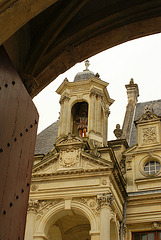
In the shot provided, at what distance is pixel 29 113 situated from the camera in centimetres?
496

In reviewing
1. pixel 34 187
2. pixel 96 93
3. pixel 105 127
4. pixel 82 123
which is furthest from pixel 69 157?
pixel 96 93

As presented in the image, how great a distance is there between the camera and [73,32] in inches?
231

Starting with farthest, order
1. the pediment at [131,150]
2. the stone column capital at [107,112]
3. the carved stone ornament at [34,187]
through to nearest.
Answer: the stone column capital at [107,112]
the pediment at [131,150]
the carved stone ornament at [34,187]

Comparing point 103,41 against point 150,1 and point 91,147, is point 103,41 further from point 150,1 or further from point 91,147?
point 91,147

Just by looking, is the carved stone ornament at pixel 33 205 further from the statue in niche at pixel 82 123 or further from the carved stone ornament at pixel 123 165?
the statue in niche at pixel 82 123

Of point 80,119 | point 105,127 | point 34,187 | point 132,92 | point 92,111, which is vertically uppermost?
point 132,92

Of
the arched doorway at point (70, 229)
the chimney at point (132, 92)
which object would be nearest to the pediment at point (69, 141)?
the arched doorway at point (70, 229)

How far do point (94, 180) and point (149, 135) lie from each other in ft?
17.4

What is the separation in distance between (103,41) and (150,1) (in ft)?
2.76

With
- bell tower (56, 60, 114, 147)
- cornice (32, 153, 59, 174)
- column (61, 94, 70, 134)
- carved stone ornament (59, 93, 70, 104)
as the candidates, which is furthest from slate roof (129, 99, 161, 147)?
cornice (32, 153, 59, 174)

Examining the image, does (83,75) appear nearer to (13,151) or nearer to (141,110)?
(141,110)

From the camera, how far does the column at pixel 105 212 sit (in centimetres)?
1465

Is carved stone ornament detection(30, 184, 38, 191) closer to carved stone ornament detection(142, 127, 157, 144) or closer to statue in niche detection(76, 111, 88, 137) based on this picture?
statue in niche detection(76, 111, 88, 137)

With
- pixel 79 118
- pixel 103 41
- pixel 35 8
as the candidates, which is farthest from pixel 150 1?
pixel 79 118
